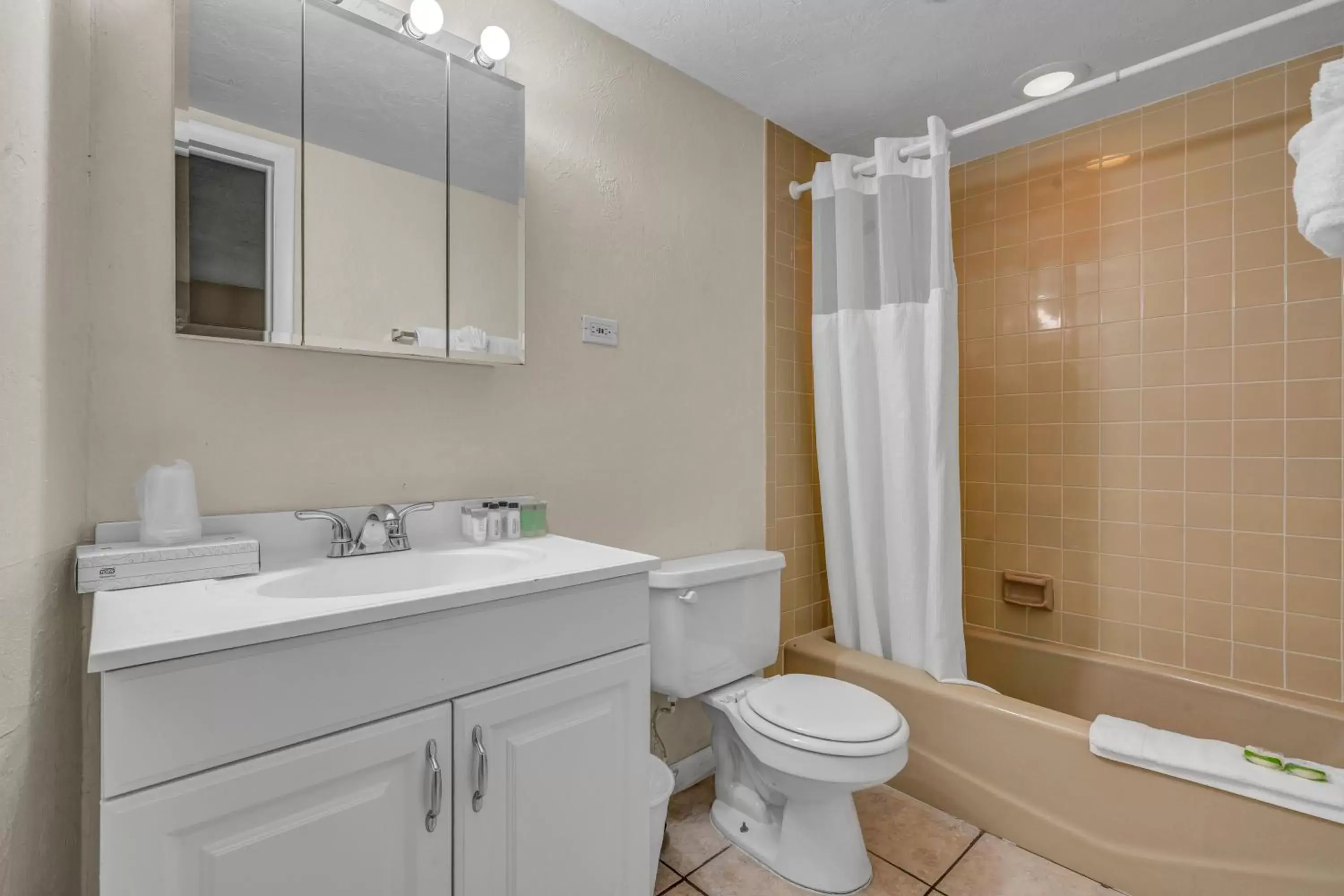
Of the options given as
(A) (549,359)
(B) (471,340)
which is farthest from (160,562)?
(A) (549,359)

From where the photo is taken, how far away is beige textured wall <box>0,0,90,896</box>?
76 centimetres

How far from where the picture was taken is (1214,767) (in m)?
1.40

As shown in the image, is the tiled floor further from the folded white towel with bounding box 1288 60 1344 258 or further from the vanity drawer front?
the folded white towel with bounding box 1288 60 1344 258

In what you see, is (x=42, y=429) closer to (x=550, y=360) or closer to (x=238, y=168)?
(x=238, y=168)

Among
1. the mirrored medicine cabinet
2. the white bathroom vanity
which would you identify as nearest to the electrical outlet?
the mirrored medicine cabinet

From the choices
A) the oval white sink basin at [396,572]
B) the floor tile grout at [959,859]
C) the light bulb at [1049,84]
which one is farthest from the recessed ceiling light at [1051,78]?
the floor tile grout at [959,859]

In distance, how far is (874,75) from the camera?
77.0 inches

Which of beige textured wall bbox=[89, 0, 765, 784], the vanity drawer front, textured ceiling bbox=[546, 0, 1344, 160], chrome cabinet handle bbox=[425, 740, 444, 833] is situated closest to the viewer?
the vanity drawer front

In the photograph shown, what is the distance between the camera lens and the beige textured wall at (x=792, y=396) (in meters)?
2.27

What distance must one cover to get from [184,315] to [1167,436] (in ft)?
8.86

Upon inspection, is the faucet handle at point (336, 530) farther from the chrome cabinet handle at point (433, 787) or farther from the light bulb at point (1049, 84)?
the light bulb at point (1049, 84)

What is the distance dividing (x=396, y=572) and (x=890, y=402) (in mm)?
1508

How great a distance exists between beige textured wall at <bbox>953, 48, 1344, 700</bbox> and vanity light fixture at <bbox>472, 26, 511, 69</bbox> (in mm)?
1941

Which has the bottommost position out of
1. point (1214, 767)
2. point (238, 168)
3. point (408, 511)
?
point (1214, 767)
